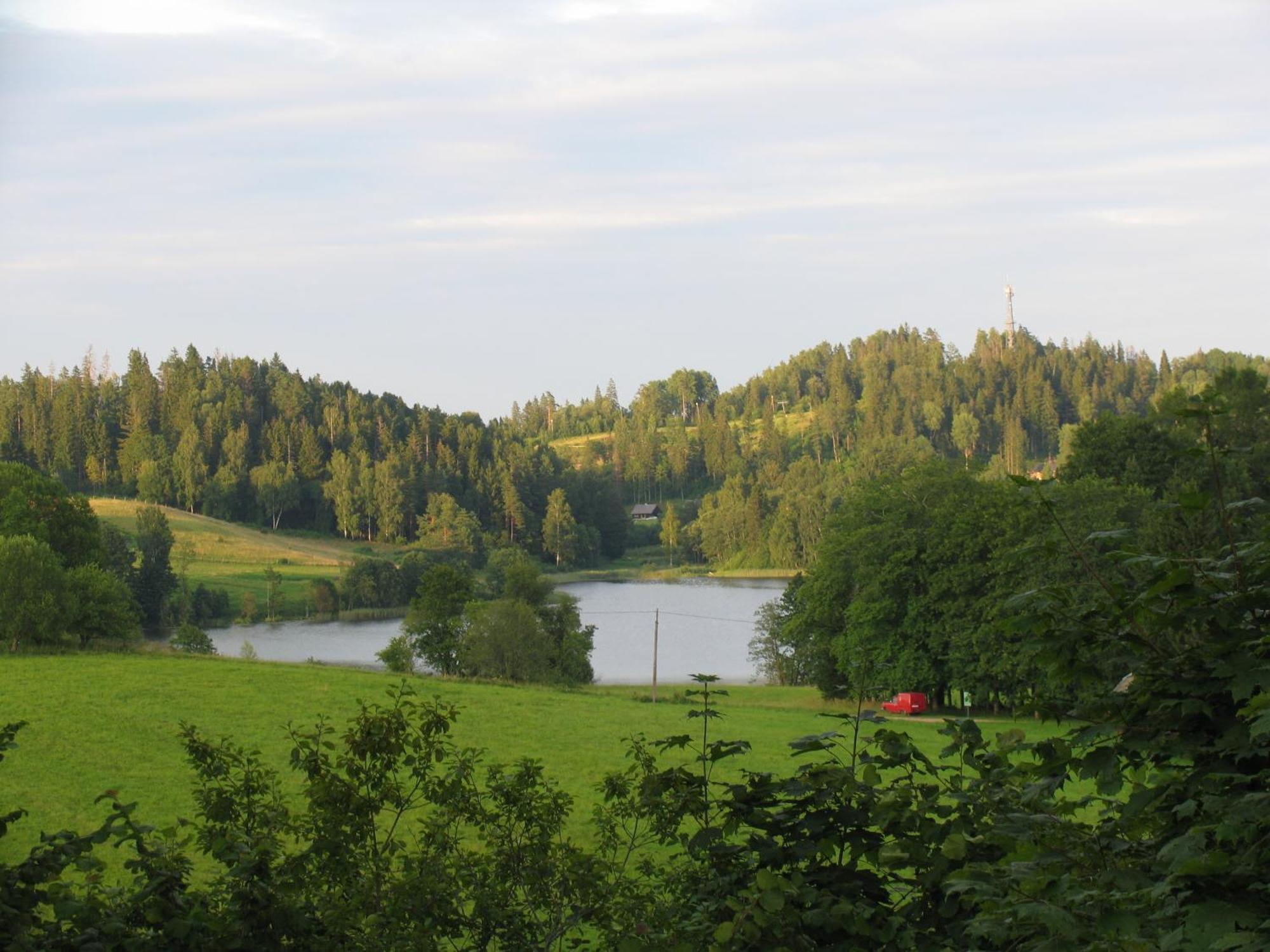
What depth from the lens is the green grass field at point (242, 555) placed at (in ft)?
275

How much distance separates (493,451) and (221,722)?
11406 centimetres

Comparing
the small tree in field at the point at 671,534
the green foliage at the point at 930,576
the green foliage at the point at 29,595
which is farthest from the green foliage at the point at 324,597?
the small tree in field at the point at 671,534

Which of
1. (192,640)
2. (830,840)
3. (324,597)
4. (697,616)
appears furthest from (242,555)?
(830,840)

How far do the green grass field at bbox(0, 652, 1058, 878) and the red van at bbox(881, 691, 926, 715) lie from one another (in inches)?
120

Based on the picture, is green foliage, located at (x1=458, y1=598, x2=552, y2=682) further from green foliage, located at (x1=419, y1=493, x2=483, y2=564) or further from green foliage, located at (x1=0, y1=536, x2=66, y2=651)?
green foliage, located at (x1=419, y1=493, x2=483, y2=564)

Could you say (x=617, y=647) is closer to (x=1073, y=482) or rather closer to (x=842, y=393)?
(x=1073, y=482)

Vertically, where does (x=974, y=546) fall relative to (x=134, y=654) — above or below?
above

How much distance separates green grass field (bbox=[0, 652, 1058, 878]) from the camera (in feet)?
63.5

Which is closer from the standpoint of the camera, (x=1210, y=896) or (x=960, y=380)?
(x=1210, y=896)

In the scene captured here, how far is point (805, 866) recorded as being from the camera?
3660mm

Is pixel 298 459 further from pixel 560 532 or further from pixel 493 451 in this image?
pixel 560 532

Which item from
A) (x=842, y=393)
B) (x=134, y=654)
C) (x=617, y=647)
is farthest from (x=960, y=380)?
(x=134, y=654)

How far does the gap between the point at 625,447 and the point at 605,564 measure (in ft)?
166

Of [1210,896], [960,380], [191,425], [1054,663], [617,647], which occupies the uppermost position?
[960,380]
